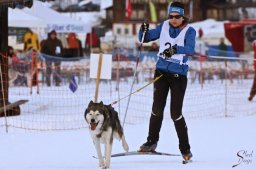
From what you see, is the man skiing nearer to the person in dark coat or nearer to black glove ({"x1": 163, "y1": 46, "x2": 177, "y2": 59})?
black glove ({"x1": 163, "y1": 46, "x2": 177, "y2": 59})

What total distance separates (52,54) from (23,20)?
2.55 m

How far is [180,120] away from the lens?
623 centimetres

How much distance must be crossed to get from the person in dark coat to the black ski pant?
10.2m

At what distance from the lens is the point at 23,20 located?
795 inches

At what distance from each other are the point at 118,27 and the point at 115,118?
5017 cm

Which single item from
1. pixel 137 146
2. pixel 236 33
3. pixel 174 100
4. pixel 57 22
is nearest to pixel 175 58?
pixel 174 100

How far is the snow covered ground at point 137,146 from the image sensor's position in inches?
238

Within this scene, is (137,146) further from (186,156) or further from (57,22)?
(57,22)

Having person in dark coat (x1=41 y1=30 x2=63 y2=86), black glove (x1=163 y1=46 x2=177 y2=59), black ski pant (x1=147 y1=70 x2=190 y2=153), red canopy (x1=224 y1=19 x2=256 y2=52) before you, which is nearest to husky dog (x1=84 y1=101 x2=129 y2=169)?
black ski pant (x1=147 y1=70 x2=190 y2=153)

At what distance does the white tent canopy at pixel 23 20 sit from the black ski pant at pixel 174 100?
1436 cm

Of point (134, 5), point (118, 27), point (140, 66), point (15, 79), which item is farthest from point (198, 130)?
point (134, 5)

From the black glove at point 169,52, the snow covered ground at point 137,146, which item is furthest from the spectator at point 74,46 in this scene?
the black glove at point 169,52

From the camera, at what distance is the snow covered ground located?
19.9 ft

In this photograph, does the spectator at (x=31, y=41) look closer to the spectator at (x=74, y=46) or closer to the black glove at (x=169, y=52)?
the spectator at (x=74, y=46)
